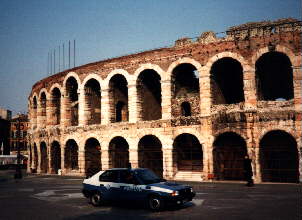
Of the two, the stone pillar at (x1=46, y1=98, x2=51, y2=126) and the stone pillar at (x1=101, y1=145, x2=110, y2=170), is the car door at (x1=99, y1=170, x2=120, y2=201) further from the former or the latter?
the stone pillar at (x1=46, y1=98, x2=51, y2=126)

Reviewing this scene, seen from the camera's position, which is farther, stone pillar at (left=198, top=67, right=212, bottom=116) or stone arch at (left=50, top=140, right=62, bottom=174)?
stone arch at (left=50, top=140, right=62, bottom=174)

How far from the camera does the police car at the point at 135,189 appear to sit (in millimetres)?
11055

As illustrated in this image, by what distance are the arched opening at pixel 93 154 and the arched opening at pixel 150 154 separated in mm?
5511

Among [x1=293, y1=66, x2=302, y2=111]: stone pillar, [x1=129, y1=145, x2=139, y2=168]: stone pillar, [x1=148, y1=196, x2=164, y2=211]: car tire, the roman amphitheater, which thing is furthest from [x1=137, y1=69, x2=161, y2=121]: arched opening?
[x1=148, y1=196, x2=164, y2=211]: car tire

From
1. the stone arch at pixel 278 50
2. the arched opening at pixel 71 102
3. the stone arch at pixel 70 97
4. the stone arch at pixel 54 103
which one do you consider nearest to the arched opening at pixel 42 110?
the stone arch at pixel 54 103

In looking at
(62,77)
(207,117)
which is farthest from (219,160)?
(62,77)

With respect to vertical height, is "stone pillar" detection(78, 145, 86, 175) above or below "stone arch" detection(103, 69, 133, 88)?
below

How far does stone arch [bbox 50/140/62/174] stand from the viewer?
109 ft

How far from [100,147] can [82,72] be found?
23.0 ft

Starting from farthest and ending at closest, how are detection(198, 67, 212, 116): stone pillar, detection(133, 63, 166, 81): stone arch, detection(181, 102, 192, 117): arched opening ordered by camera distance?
detection(181, 102, 192, 117): arched opening → detection(133, 63, 166, 81): stone arch → detection(198, 67, 212, 116): stone pillar

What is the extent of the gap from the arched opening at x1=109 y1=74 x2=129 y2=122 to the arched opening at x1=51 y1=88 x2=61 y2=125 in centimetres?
788

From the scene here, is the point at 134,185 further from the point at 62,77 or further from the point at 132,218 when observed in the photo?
the point at 62,77

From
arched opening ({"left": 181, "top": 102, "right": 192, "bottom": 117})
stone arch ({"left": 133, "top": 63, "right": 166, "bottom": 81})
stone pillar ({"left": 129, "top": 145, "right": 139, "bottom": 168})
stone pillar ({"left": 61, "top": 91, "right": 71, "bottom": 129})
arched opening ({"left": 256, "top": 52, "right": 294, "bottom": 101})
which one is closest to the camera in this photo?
arched opening ({"left": 256, "top": 52, "right": 294, "bottom": 101})

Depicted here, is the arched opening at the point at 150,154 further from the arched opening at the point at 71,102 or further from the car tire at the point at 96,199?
the car tire at the point at 96,199
